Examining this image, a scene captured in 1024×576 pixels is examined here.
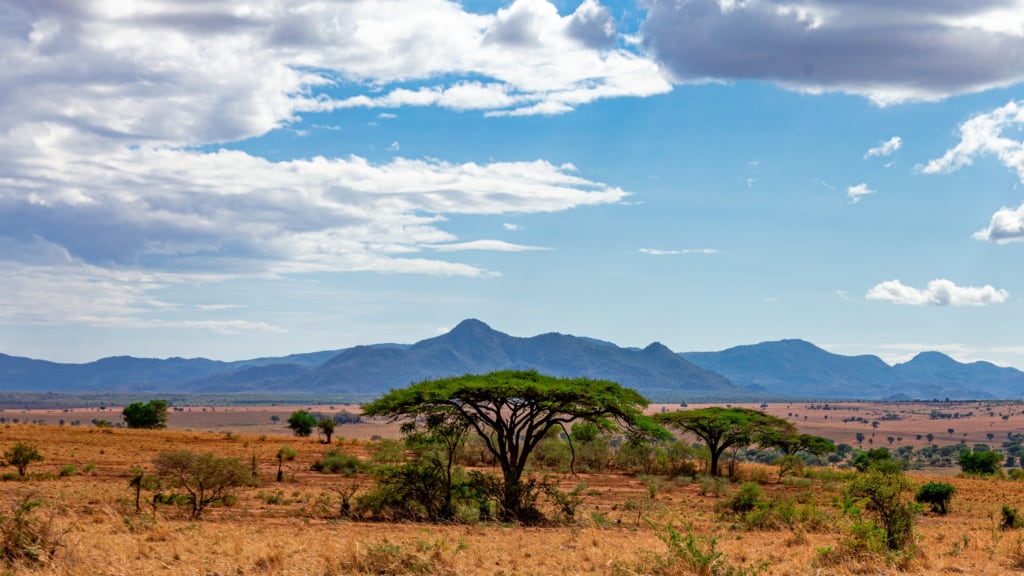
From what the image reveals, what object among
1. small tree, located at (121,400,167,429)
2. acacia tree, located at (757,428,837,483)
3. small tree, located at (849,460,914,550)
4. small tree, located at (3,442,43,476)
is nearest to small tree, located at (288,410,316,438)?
small tree, located at (121,400,167,429)

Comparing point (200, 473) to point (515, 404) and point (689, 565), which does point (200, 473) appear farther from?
point (689, 565)

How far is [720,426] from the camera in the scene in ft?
184

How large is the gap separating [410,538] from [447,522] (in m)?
5.59

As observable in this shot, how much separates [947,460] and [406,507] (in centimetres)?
10241

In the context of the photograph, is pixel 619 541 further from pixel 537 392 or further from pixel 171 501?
pixel 171 501

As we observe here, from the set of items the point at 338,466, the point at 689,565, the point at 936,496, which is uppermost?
the point at 689,565

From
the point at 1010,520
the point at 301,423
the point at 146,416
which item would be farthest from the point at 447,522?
the point at 146,416

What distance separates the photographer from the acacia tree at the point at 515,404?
27.5 metres

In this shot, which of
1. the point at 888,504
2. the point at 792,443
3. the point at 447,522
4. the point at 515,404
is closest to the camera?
the point at 888,504

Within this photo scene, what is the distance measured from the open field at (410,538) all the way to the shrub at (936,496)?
1109 mm

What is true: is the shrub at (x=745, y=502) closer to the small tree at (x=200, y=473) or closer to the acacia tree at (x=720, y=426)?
the small tree at (x=200, y=473)

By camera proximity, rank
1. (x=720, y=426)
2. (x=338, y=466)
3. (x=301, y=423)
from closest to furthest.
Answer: (x=338, y=466) < (x=720, y=426) < (x=301, y=423)

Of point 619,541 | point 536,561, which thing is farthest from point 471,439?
point 536,561

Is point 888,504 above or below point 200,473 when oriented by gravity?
below
